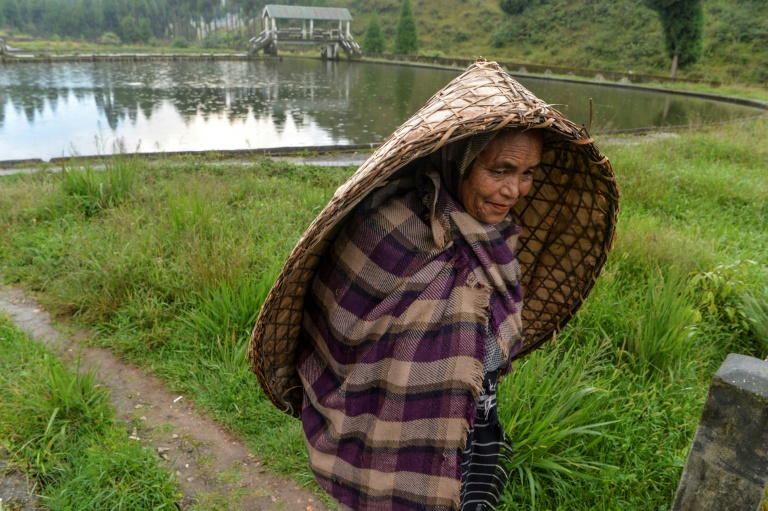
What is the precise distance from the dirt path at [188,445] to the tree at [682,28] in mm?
24801

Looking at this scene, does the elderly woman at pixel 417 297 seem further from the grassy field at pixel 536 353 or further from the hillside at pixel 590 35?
the hillside at pixel 590 35

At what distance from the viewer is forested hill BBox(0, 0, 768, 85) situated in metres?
24.5

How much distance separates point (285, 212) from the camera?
4.71 metres

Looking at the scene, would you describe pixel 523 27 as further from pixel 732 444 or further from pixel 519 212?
pixel 732 444

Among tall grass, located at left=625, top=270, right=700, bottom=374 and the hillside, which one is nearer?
tall grass, located at left=625, top=270, right=700, bottom=374

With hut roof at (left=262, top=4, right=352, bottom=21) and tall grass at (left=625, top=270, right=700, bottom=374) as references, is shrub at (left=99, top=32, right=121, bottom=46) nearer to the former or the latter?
hut roof at (left=262, top=4, right=352, bottom=21)

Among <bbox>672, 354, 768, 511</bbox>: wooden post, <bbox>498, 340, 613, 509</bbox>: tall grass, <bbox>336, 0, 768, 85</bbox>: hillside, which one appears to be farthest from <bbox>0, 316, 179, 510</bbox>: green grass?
<bbox>336, 0, 768, 85</bbox>: hillside

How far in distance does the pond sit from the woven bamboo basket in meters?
4.36

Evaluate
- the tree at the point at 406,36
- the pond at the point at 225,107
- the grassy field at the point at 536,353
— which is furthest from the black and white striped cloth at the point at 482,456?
the tree at the point at 406,36

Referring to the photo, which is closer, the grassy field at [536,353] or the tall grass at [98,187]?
the grassy field at [536,353]

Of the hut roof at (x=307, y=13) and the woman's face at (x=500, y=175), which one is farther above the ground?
the hut roof at (x=307, y=13)

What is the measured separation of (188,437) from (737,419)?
220 centimetres

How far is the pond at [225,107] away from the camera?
9.64 m

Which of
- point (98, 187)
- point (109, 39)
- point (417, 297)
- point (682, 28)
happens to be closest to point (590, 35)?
point (682, 28)
